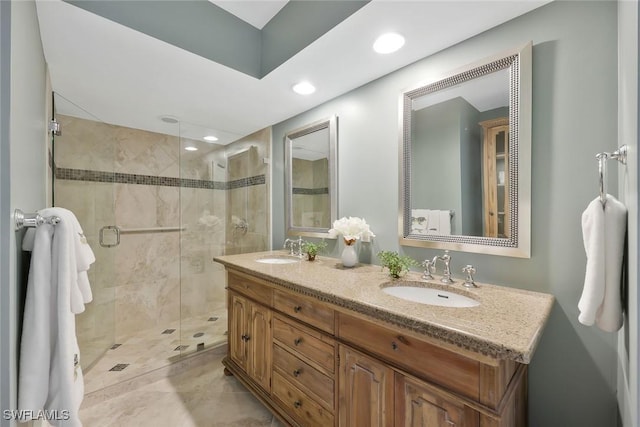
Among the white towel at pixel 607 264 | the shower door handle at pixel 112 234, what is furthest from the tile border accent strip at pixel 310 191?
the shower door handle at pixel 112 234

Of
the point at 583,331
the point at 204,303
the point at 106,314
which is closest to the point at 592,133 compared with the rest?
the point at 583,331

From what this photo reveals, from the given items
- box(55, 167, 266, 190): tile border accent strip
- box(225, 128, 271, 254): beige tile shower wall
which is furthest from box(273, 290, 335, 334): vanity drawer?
box(55, 167, 266, 190): tile border accent strip

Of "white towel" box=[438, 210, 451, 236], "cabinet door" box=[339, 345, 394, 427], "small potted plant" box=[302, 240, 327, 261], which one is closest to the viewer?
"cabinet door" box=[339, 345, 394, 427]

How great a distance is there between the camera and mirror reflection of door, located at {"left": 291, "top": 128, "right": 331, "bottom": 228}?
2148 mm

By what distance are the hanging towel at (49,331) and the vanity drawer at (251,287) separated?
2.88ft

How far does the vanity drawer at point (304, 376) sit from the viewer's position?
1248mm

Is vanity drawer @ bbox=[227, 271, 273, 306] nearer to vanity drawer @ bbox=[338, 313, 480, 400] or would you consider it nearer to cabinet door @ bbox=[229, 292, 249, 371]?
cabinet door @ bbox=[229, 292, 249, 371]

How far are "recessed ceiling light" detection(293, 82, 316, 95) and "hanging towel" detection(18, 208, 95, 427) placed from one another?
1.51 meters

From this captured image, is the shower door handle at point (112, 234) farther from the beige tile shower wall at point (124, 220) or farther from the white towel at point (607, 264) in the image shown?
the white towel at point (607, 264)

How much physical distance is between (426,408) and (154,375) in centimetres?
208

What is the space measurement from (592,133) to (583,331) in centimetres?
80

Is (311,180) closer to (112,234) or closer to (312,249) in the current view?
(312,249)

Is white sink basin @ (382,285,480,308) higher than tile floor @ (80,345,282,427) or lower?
higher

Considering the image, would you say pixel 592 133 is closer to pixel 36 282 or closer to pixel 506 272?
pixel 506 272
